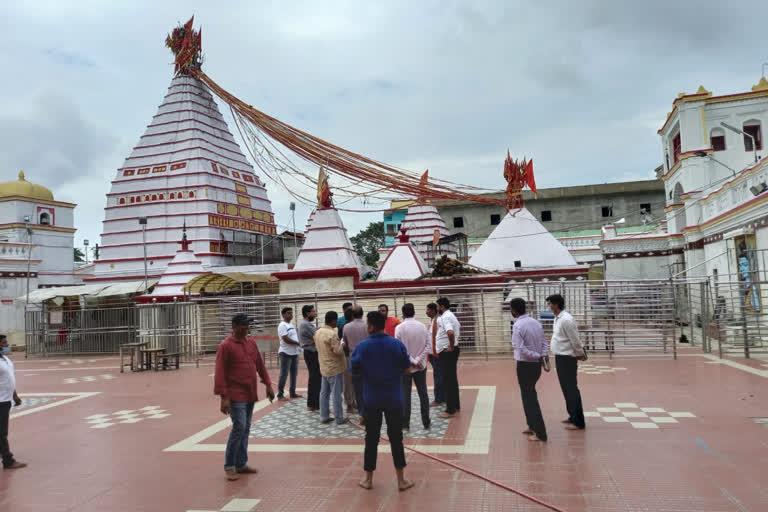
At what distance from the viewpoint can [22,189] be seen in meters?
28.6

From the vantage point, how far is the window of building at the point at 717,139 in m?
20.5

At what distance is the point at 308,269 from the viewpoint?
1634cm

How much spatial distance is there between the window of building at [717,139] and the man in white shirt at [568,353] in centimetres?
1788

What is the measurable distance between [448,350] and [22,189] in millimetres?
29409

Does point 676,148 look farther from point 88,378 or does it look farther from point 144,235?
point 88,378

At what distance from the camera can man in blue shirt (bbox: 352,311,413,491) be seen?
4840 millimetres

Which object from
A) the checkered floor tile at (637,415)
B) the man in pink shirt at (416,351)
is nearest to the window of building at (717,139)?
the checkered floor tile at (637,415)

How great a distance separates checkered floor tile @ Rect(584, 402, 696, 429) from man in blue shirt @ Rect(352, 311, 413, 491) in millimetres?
3387

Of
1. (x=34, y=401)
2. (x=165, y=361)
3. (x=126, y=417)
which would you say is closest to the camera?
→ (x=126, y=417)

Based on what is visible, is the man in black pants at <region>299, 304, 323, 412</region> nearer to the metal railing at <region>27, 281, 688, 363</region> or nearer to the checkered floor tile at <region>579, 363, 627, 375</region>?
the metal railing at <region>27, 281, 688, 363</region>

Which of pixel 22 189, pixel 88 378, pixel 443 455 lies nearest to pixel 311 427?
pixel 443 455

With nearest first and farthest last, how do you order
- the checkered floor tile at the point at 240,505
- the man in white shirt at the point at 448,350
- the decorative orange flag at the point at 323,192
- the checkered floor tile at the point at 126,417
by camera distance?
the checkered floor tile at the point at 240,505 → the man in white shirt at the point at 448,350 → the checkered floor tile at the point at 126,417 → the decorative orange flag at the point at 323,192

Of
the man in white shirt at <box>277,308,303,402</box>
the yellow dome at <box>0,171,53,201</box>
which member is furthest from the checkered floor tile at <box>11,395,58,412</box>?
the yellow dome at <box>0,171,53,201</box>

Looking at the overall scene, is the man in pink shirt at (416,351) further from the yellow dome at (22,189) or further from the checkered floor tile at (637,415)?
the yellow dome at (22,189)
